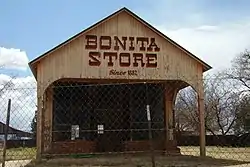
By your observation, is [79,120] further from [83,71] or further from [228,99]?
[228,99]

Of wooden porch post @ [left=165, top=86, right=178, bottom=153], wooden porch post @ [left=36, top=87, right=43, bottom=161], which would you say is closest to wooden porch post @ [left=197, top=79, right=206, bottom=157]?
wooden porch post @ [left=165, top=86, right=178, bottom=153]

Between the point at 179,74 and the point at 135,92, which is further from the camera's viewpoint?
the point at 135,92

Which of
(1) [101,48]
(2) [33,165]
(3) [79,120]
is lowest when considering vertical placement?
(2) [33,165]

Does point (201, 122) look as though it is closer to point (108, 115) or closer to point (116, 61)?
point (116, 61)

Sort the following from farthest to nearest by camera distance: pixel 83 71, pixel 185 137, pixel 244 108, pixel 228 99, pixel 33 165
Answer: pixel 228 99 → pixel 244 108 → pixel 185 137 → pixel 83 71 → pixel 33 165

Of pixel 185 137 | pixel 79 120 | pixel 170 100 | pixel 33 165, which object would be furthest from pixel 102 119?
pixel 185 137

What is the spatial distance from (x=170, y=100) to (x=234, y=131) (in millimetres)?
21688

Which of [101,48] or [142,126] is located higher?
[101,48]

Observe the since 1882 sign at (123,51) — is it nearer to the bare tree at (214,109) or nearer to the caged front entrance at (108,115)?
the caged front entrance at (108,115)

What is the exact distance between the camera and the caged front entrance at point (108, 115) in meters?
24.4

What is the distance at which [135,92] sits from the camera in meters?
25.1

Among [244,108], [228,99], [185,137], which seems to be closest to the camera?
[185,137]

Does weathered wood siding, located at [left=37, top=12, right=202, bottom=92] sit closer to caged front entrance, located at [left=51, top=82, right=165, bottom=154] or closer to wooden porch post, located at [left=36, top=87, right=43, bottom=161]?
wooden porch post, located at [left=36, top=87, right=43, bottom=161]

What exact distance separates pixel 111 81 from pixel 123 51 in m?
1.62
